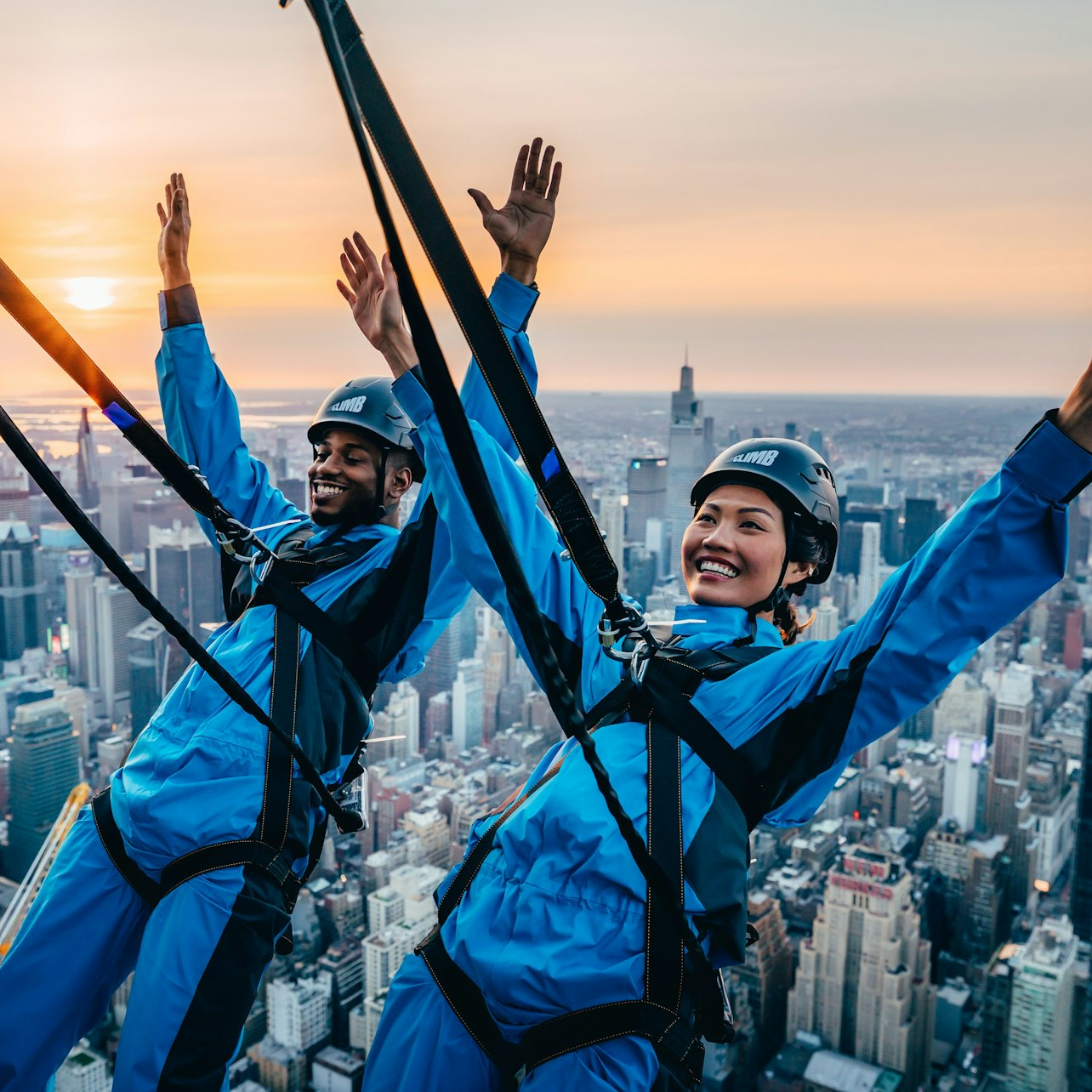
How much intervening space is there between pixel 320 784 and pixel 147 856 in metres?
0.32

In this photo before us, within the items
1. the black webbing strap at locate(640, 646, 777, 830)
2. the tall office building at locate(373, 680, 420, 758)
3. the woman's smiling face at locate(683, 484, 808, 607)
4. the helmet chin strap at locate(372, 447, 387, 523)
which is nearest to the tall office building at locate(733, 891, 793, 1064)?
the tall office building at locate(373, 680, 420, 758)

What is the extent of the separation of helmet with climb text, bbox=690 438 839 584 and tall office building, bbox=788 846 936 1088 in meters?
11.9

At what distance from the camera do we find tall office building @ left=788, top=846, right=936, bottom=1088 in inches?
478

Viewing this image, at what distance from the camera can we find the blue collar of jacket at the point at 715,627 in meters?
1.52

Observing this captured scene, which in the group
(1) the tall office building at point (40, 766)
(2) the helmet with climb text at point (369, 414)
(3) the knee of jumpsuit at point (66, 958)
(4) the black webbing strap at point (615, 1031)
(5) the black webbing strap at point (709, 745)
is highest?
(2) the helmet with climb text at point (369, 414)

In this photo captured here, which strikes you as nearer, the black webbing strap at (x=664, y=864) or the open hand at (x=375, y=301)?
the black webbing strap at (x=664, y=864)

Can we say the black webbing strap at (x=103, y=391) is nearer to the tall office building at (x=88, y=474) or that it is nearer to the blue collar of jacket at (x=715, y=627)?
the blue collar of jacket at (x=715, y=627)

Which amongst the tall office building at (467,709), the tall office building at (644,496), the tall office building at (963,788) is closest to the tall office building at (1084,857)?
the tall office building at (963,788)

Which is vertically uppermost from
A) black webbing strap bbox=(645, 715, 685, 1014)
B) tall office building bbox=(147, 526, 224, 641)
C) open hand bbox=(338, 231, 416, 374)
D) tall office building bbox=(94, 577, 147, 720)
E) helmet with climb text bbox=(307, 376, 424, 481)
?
open hand bbox=(338, 231, 416, 374)

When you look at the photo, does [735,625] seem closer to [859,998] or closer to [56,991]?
[56,991]

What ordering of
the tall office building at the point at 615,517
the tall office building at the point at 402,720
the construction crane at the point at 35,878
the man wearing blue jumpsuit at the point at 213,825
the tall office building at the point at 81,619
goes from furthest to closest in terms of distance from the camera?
the tall office building at the point at 81,619, the tall office building at the point at 402,720, the tall office building at the point at 615,517, the construction crane at the point at 35,878, the man wearing blue jumpsuit at the point at 213,825

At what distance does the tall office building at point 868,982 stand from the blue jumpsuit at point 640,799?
12.1 meters

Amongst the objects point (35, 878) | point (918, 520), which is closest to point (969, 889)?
point (918, 520)

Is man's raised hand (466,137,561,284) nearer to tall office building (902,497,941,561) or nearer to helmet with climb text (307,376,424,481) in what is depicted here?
helmet with climb text (307,376,424,481)
